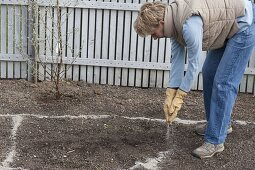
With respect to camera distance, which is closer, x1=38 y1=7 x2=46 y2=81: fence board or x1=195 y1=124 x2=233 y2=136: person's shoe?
x1=195 y1=124 x2=233 y2=136: person's shoe

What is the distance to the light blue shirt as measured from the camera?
429 cm

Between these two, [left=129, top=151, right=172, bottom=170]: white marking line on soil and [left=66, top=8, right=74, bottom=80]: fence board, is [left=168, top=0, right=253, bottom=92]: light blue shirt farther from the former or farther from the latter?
[left=66, top=8, right=74, bottom=80]: fence board

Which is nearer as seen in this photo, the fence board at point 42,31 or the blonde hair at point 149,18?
the blonde hair at point 149,18

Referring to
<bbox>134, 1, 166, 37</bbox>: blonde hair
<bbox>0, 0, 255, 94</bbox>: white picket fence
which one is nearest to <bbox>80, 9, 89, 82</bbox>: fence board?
<bbox>0, 0, 255, 94</bbox>: white picket fence

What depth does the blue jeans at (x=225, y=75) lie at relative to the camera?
4.69 meters

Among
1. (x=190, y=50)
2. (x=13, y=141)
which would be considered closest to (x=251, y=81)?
(x=190, y=50)

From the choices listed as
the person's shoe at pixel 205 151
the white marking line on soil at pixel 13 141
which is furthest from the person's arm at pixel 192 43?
the white marking line on soil at pixel 13 141

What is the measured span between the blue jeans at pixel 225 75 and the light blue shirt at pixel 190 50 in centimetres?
13

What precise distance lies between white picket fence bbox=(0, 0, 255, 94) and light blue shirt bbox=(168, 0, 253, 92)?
2.11 m

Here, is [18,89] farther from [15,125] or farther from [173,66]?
[173,66]

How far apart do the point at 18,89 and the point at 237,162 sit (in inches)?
120

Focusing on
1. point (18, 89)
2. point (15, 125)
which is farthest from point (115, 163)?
point (18, 89)

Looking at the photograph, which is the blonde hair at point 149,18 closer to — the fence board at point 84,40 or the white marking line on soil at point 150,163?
the white marking line on soil at point 150,163

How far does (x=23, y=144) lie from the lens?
513 centimetres
